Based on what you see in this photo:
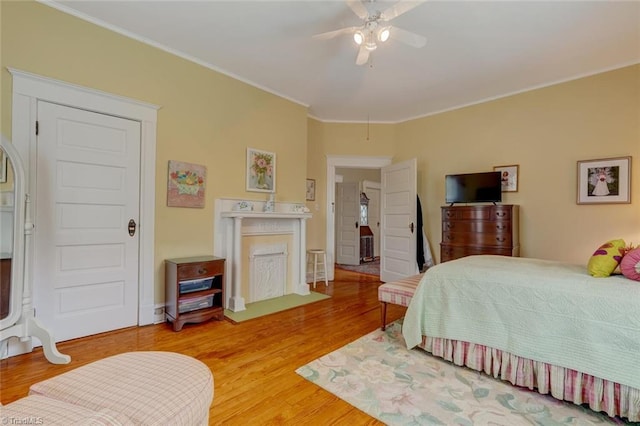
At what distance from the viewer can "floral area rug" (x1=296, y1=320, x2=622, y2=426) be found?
1.59 meters

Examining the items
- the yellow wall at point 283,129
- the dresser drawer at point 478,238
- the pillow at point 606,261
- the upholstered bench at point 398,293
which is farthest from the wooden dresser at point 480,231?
the pillow at point 606,261

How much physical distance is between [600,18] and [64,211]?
15.3 feet

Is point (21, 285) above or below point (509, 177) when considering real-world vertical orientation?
below

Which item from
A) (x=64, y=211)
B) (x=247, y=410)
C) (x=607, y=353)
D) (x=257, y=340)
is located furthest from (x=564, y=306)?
(x=64, y=211)

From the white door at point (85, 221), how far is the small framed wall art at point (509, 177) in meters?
4.34

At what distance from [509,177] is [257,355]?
3.75 meters

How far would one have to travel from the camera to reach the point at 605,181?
10.5ft

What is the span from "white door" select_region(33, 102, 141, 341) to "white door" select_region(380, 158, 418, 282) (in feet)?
11.4

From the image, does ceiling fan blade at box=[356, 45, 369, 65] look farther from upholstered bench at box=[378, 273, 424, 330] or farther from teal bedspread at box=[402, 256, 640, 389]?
upholstered bench at box=[378, 273, 424, 330]

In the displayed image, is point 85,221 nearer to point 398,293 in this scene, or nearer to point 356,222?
point 398,293

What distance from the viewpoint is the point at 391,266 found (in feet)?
15.6

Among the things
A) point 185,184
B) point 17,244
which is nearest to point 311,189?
point 185,184

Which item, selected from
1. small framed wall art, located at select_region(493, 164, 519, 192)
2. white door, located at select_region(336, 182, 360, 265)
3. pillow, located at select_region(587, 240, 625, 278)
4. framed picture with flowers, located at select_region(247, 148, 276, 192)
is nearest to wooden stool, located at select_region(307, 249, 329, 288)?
framed picture with flowers, located at select_region(247, 148, 276, 192)

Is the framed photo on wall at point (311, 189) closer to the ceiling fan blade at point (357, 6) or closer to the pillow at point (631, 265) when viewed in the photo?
the ceiling fan blade at point (357, 6)
